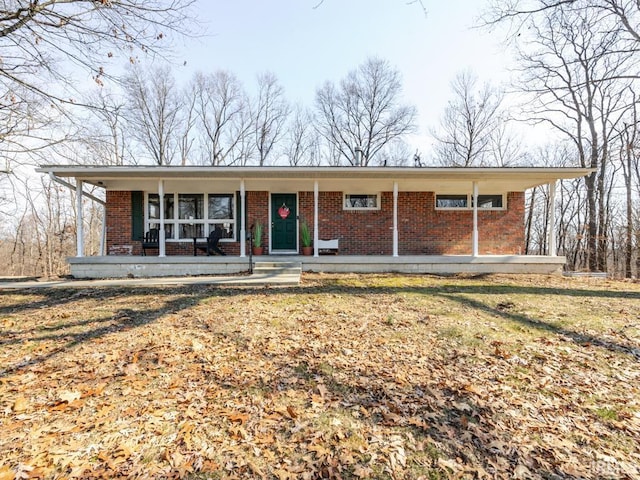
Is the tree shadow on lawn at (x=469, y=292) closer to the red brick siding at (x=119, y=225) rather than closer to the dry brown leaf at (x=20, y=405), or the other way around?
the dry brown leaf at (x=20, y=405)

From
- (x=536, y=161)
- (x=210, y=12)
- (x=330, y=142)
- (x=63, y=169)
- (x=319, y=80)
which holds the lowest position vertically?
(x=63, y=169)

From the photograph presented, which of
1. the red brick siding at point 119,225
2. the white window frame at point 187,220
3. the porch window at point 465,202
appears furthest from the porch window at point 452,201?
the red brick siding at point 119,225

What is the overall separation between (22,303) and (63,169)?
435cm

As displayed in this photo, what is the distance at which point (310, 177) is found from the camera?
948cm

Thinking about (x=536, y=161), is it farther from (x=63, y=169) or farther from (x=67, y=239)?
(x=67, y=239)

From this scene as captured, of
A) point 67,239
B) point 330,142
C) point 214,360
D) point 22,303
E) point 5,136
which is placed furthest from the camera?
point 330,142

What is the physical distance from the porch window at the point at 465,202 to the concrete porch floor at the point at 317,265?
2.46 metres

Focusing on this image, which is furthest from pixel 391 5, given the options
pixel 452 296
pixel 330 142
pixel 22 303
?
pixel 330 142

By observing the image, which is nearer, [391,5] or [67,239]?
[391,5]

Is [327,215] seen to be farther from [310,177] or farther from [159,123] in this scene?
[159,123]

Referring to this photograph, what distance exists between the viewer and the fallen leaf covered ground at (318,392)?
2137 mm

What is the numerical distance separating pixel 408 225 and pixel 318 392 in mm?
8905

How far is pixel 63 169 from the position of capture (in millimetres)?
8570

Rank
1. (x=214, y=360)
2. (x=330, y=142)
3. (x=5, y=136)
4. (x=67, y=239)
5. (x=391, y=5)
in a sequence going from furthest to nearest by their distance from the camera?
(x=330, y=142), (x=67, y=239), (x=5, y=136), (x=391, y=5), (x=214, y=360)
